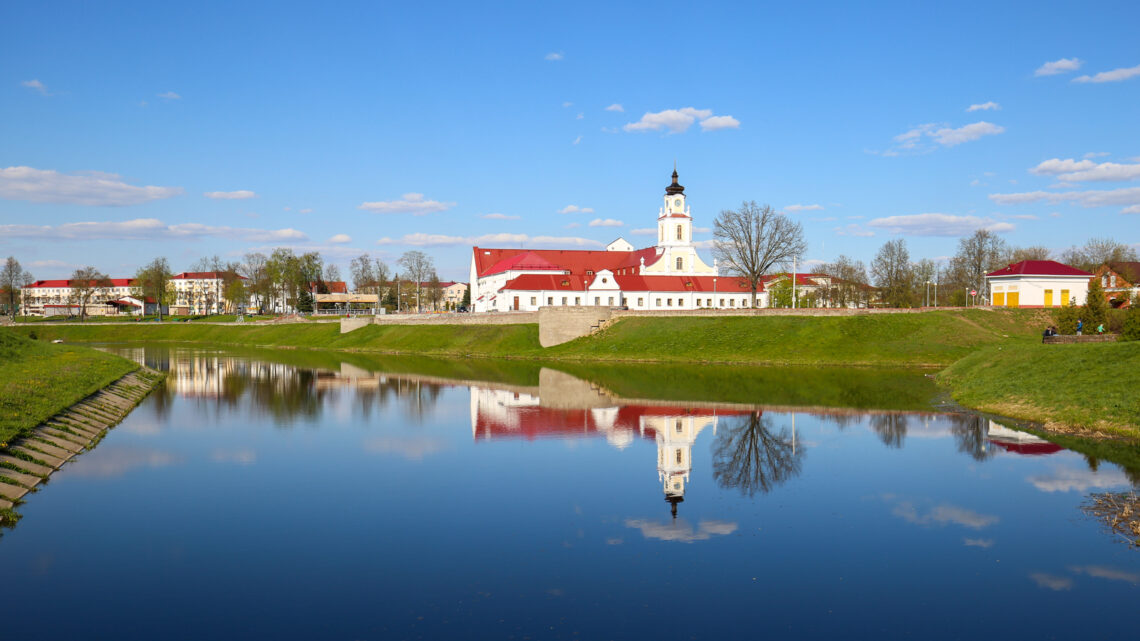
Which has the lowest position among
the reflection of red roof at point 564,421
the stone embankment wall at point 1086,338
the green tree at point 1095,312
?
the reflection of red roof at point 564,421

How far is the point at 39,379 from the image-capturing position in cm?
3228

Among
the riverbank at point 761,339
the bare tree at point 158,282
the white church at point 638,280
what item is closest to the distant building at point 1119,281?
the riverbank at point 761,339

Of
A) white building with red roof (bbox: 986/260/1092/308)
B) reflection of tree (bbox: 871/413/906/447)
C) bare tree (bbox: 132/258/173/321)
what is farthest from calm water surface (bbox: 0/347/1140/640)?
bare tree (bbox: 132/258/173/321)

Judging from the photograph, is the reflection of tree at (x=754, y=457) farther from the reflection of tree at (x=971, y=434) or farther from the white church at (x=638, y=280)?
the white church at (x=638, y=280)

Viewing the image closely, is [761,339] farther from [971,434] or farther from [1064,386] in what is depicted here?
[971,434]

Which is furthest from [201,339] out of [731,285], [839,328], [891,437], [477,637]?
[477,637]

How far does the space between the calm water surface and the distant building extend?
52.4m

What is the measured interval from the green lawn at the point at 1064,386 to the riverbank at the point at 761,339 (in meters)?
16.9

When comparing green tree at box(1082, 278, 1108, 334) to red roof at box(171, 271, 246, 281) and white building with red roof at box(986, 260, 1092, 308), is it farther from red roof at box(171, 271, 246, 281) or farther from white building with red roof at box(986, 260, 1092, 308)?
red roof at box(171, 271, 246, 281)

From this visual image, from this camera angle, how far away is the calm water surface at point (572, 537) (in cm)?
1204

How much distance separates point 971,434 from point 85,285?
153679 millimetres

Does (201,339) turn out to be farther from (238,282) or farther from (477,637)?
(477,637)

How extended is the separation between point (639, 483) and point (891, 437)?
12.3m

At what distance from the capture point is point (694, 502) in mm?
19156
